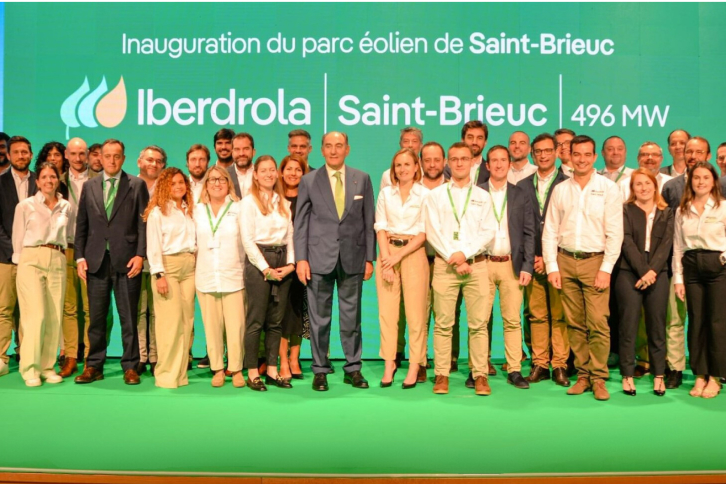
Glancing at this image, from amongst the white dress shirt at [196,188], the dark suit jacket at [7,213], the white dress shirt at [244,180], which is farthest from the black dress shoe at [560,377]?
the dark suit jacket at [7,213]

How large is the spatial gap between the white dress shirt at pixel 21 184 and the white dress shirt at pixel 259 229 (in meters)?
1.76

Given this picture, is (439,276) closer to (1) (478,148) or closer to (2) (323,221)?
(2) (323,221)

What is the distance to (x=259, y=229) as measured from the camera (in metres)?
4.77

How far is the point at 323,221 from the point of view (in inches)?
189

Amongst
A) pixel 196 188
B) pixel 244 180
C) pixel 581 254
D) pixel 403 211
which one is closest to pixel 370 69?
pixel 244 180

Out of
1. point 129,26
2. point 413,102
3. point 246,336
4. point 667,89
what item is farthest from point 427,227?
A: point 129,26

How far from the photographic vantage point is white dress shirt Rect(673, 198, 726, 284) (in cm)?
454

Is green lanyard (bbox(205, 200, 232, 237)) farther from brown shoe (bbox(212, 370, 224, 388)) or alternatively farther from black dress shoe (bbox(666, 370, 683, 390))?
black dress shoe (bbox(666, 370, 683, 390))

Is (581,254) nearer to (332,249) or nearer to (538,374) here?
(538,374)

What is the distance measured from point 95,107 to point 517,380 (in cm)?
486

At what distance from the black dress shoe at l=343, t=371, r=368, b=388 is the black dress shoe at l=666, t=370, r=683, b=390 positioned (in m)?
2.08

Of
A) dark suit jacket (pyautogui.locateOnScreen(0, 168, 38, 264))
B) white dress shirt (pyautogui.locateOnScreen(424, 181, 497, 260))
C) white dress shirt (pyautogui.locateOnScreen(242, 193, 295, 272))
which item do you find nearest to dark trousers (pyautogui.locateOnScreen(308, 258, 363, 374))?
white dress shirt (pyautogui.locateOnScreen(242, 193, 295, 272))

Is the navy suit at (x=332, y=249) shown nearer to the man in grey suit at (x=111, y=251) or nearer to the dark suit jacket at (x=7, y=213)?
the man in grey suit at (x=111, y=251)

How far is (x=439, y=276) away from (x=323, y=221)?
0.87m
